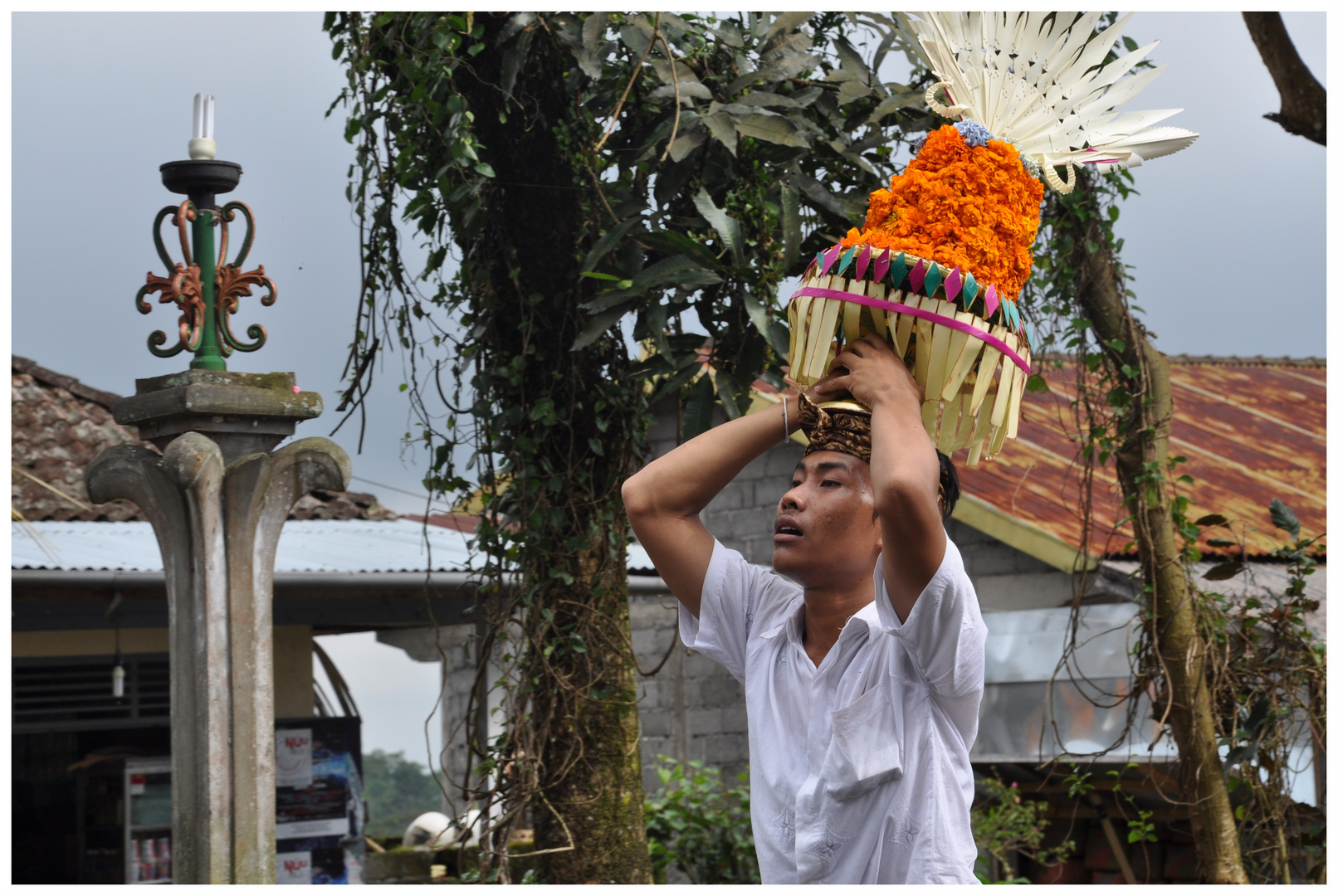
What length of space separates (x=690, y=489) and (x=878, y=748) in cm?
54

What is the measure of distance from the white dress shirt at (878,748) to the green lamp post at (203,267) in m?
2.33

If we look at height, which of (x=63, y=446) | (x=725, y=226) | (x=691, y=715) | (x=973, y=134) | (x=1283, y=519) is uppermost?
(x=63, y=446)

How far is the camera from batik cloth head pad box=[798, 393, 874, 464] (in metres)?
2.01

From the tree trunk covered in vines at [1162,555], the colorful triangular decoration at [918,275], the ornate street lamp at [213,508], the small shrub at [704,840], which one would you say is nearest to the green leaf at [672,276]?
the ornate street lamp at [213,508]

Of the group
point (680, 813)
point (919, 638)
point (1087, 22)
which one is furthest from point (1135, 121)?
point (680, 813)

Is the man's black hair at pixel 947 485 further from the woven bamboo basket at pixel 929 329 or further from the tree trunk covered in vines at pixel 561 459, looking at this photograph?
the tree trunk covered in vines at pixel 561 459

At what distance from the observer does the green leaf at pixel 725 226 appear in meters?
3.39

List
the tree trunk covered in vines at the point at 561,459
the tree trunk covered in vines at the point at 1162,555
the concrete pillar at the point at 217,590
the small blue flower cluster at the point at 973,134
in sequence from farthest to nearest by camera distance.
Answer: the tree trunk covered in vines at the point at 1162,555, the tree trunk covered in vines at the point at 561,459, the concrete pillar at the point at 217,590, the small blue flower cluster at the point at 973,134

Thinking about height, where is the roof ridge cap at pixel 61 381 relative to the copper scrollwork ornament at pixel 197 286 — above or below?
above

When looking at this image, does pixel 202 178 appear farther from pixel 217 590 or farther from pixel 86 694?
pixel 86 694

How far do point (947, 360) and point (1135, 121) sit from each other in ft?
2.07

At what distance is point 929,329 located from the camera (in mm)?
1933

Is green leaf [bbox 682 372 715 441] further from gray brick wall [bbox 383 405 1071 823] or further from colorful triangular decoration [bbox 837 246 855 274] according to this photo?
gray brick wall [bbox 383 405 1071 823]

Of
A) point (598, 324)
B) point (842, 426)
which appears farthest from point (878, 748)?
point (598, 324)
